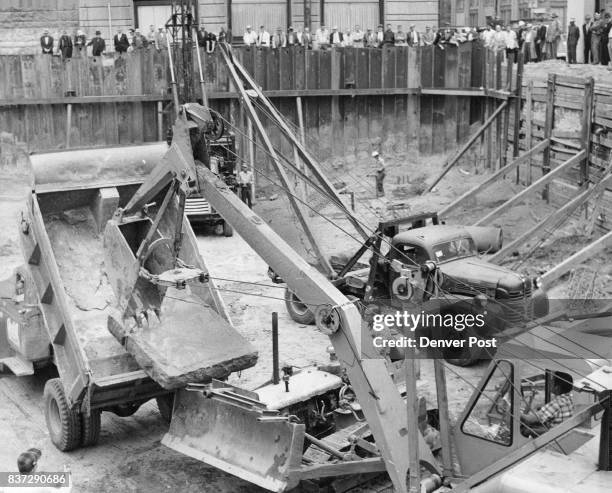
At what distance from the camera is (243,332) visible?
17.9 m

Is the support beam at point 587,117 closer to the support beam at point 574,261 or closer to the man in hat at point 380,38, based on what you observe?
the support beam at point 574,261

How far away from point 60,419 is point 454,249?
273 inches

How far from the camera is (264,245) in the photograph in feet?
35.7

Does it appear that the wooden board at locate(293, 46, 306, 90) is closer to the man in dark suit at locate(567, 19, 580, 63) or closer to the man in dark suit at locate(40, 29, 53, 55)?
the man in dark suit at locate(40, 29, 53, 55)

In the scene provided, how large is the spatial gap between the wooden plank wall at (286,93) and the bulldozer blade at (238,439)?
18318 millimetres

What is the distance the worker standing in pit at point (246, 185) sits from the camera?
2480cm

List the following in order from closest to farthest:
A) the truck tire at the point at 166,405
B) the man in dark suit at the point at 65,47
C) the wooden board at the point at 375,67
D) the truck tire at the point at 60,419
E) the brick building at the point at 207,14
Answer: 1. the truck tire at the point at 60,419
2. the truck tire at the point at 166,405
3. the man in dark suit at the point at 65,47
4. the wooden board at the point at 375,67
5. the brick building at the point at 207,14

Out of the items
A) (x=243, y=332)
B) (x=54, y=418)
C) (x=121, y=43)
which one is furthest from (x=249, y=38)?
(x=54, y=418)

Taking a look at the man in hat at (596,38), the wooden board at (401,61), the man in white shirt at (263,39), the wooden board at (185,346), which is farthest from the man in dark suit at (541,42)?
the wooden board at (185,346)

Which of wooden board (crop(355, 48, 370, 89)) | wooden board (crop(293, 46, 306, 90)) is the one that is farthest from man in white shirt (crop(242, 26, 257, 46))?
A: wooden board (crop(355, 48, 370, 89))

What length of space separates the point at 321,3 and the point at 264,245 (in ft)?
88.5

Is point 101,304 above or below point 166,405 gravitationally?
above

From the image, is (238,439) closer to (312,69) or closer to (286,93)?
(286,93)

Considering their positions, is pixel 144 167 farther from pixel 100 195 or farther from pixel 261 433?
pixel 261 433
